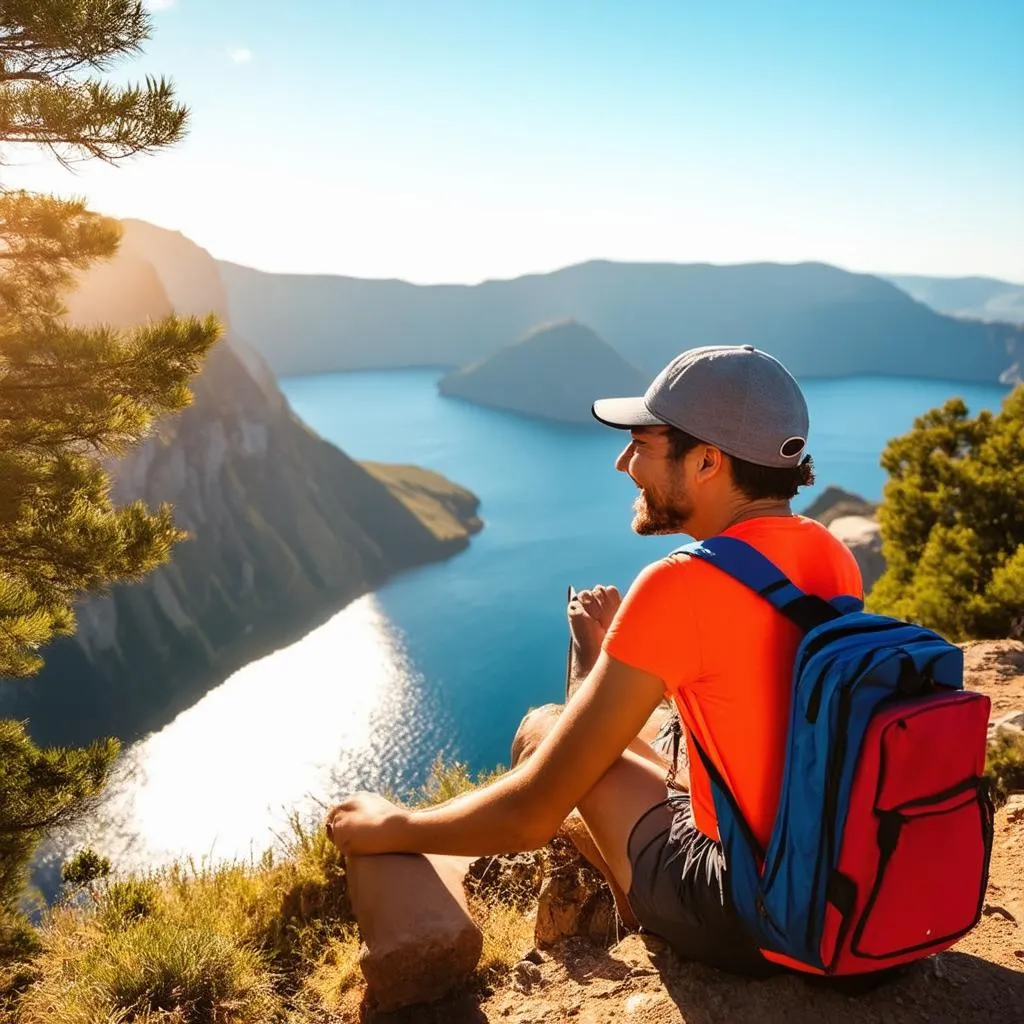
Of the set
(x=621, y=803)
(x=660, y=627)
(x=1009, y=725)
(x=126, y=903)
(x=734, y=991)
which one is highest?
(x=660, y=627)

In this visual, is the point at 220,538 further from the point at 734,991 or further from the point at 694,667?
the point at 694,667

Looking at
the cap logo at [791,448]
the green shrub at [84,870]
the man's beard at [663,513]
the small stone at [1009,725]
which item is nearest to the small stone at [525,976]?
the man's beard at [663,513]

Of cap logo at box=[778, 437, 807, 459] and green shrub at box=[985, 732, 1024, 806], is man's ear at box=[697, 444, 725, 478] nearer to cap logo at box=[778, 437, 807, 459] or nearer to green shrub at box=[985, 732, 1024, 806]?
cap logo at box=[778, 437, 807, 459]

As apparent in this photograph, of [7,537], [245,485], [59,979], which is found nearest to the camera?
[59,979]

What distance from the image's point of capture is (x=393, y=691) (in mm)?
73125

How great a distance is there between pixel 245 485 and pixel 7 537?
341 feet

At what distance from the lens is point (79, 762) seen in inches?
277

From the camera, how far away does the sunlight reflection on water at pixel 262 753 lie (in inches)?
2076

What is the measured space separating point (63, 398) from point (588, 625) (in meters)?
5.17

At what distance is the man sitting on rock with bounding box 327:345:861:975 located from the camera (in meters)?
2.35

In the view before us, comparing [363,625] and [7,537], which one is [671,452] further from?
[363,625]

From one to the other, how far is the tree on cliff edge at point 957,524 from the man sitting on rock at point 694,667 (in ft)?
31.1

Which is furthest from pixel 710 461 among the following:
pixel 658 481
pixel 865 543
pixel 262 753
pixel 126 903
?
pixel 865 543

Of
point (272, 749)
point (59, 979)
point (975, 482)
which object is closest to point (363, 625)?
point (272, 749)
